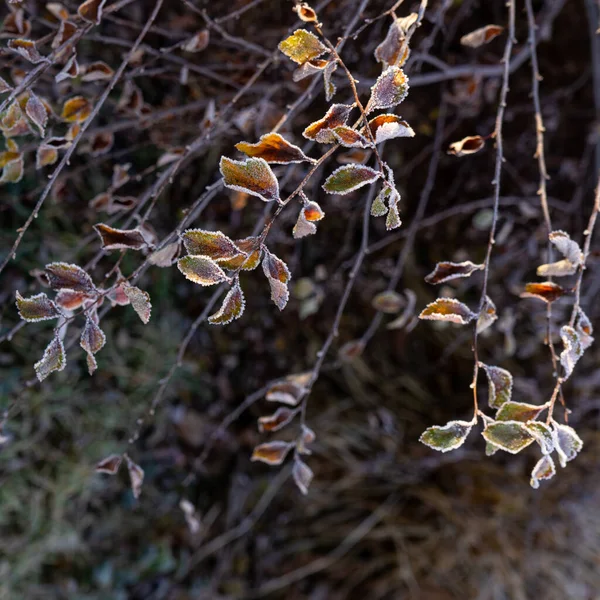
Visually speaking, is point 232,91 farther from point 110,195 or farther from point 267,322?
point 267,322

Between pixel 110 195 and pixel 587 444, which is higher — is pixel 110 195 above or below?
above

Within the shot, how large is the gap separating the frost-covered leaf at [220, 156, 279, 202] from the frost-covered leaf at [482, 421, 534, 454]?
0.30 m

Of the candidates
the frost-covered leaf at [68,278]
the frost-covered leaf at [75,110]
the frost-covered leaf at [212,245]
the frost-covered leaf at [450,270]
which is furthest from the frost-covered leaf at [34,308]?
the frost-covered leaf at [450,270]

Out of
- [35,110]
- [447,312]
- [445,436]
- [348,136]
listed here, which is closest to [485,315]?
[447,312]

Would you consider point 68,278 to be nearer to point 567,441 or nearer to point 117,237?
point 117,237

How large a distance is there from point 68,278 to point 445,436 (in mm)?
405

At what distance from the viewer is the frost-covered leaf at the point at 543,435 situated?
0.54 m

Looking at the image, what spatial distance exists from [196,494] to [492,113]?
130cm

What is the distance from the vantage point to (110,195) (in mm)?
902

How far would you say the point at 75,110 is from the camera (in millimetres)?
779

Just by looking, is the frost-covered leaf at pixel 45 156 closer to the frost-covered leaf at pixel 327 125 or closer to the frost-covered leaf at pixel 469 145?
the frost-covered leaf at pixel 327 125

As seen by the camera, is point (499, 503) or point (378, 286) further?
point (499, 503)

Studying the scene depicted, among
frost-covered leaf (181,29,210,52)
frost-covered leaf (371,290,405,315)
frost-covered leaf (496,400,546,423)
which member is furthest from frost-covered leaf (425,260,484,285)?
frost-covered leaf (181,29,210,52)

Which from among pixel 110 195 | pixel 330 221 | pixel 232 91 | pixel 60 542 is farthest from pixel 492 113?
pixel 60 542
